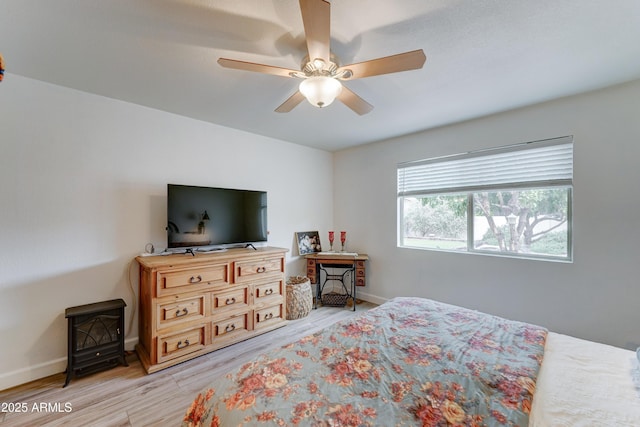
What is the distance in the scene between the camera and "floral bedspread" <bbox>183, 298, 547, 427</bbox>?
0.91 m

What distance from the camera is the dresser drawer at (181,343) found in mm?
2254

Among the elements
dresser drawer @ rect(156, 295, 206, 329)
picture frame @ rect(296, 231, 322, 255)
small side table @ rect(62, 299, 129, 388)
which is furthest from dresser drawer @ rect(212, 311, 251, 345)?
picture frame @ rect(296, 231, 322, 255)

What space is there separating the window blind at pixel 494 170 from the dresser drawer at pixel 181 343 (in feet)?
9.83

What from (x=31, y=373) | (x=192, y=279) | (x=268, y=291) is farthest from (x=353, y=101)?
(x=31, y=373)

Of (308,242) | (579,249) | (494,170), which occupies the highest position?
(494,170)

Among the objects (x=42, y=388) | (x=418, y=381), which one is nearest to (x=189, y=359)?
(x=42, y=388)

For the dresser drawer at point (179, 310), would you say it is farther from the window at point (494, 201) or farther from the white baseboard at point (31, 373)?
the window at point (494, 201)

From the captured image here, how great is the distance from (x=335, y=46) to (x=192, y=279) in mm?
2261

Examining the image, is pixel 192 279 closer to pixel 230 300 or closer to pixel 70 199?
pixel 230 300

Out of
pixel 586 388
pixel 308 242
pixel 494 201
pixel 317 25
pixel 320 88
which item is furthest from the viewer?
pixel 308 242

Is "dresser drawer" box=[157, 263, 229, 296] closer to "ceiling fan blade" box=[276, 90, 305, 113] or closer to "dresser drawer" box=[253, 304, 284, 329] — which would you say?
"dresser drawer" box=[253, 304, 284, 329]

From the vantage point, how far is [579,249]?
239 centimetres

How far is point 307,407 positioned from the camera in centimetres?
94

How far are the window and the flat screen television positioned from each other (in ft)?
6.65
